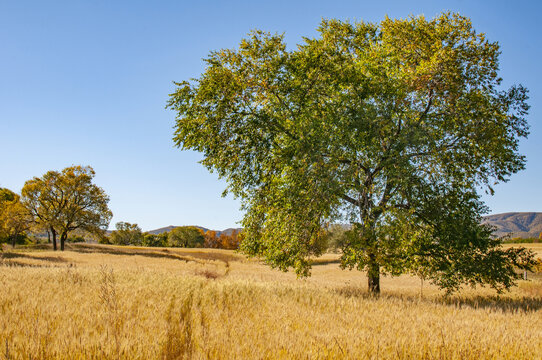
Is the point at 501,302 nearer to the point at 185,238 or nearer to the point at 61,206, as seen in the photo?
the point at 61,206

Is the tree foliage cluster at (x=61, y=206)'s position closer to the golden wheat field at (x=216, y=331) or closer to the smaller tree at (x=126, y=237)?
the golden wheat field at (x=216, y=331)

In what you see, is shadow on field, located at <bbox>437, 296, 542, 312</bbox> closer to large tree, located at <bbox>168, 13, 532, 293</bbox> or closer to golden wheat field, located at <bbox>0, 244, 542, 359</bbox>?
large tree, located at <bbox>168, 13, 532, 293</bbox>

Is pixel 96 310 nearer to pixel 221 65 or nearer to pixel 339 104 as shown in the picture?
pixel 339 104

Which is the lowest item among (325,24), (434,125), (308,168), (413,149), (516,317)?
(516,317)

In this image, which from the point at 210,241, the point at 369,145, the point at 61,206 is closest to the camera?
the point at 369,145

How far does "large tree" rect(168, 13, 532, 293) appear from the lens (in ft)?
35.2

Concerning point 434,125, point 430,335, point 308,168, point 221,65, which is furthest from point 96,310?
point 434,125

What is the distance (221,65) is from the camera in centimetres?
1326

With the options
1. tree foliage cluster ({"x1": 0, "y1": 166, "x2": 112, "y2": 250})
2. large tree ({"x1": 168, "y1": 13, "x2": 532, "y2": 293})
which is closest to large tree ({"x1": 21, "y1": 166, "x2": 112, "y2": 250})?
tree foliage cluster ({"x1": 0, "y1": 166, "x2": 112, "y2": 250})

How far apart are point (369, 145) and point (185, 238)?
114009 mm

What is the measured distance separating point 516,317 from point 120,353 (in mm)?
9062

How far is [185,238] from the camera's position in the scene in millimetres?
116938

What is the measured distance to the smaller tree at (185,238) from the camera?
116750 mm

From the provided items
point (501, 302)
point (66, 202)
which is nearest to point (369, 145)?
point (501, 302)
